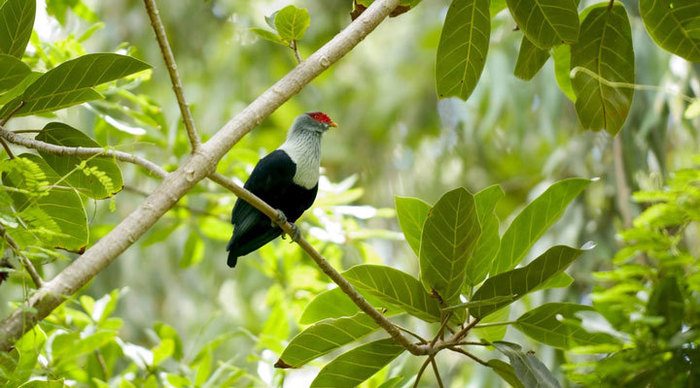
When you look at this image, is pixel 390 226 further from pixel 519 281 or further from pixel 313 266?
pixel 519 281

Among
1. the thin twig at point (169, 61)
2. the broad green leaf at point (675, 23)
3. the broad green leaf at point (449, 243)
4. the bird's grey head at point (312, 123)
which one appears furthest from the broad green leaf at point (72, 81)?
the bird's grey head at point (312, 123)

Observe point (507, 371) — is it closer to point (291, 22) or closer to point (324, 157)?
point (291, 22)

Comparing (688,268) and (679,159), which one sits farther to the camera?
(679,159)

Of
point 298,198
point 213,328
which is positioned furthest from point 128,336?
point 298,198

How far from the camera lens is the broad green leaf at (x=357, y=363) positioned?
2.46 metres

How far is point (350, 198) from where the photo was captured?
4.43 metres

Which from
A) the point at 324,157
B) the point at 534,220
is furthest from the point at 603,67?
the point at 324,157

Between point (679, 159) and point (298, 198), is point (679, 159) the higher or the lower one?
the higher one

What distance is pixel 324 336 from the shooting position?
2463 millimetres

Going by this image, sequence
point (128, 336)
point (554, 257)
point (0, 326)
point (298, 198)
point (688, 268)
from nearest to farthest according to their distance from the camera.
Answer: point (0, 326) → point (688, 268) → point (554, 257) → point (298, 198) → point (128, 336)

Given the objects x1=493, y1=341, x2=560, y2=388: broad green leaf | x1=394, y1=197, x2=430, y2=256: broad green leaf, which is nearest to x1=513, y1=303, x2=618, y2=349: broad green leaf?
x1=493, y1=341, x2=560, y2=388: broad green leaf

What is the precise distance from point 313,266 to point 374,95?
5.73 m

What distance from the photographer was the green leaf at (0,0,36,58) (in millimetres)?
2195

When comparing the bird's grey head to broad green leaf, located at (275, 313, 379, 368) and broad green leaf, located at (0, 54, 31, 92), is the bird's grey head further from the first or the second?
broad green leaf, located at (0, 54, 31, 92)
